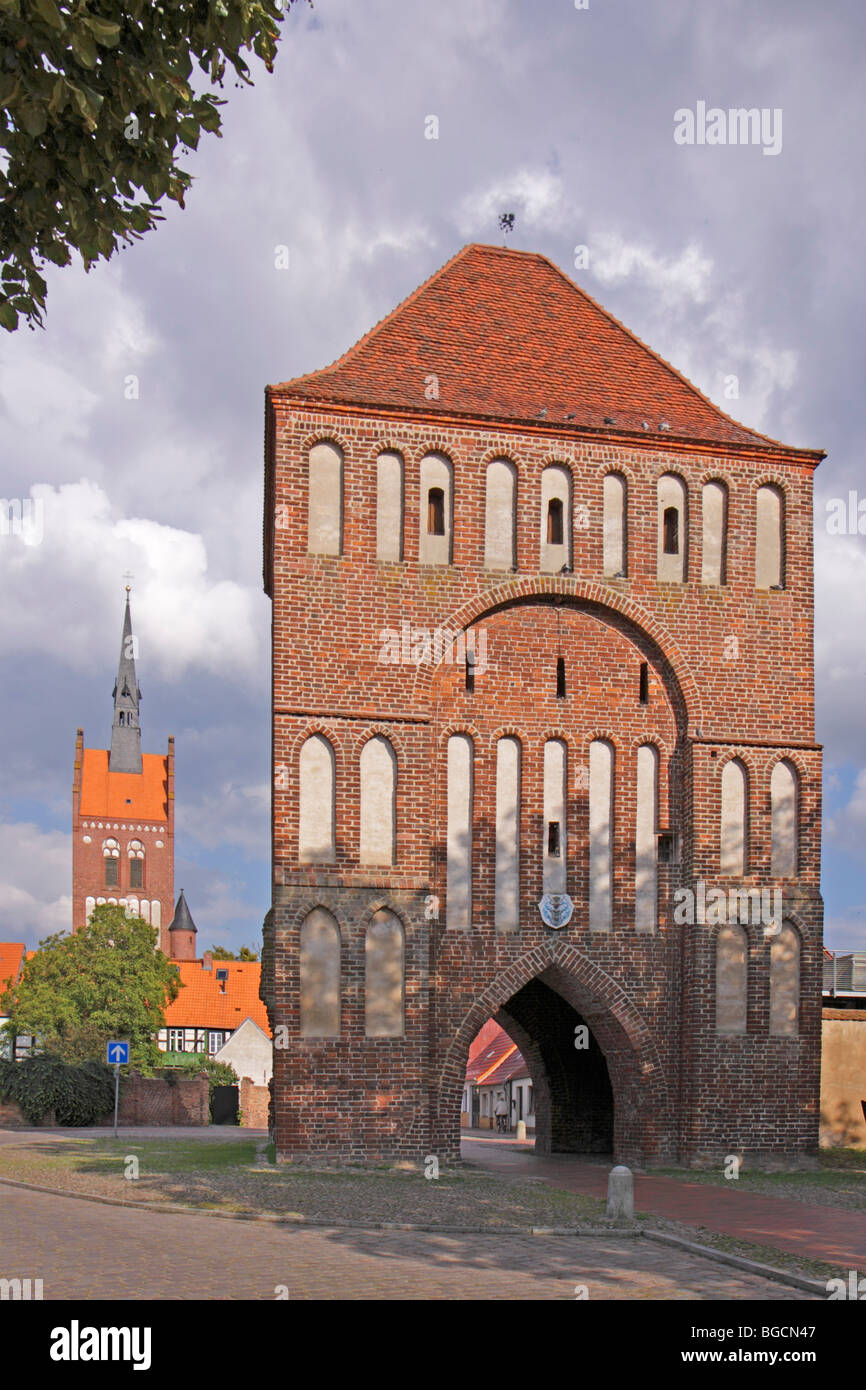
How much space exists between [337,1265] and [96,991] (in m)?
51.8

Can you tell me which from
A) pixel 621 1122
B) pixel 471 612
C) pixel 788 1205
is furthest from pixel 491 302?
pixel 788 1205

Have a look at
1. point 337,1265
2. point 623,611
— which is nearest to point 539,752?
point 623,611

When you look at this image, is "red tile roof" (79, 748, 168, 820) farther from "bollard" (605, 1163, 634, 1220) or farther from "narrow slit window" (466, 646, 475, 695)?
"bollard" (605, 1163, 634, 1220)

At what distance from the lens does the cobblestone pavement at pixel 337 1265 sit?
1035 centimetres

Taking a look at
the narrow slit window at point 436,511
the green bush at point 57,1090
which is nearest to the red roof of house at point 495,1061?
the green bush at point 57,1090

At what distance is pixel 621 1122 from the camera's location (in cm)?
2291

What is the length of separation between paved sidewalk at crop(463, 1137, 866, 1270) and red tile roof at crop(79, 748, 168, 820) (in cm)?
8400

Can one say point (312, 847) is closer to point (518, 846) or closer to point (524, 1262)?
point (518, 846)

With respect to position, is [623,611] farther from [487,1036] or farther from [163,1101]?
[487,1036]

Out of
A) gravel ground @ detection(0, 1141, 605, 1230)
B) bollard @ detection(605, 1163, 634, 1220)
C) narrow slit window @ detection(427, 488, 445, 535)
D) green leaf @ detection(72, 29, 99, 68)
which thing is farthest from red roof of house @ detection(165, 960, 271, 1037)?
green leaf @ detection(72, 29, 99, 68)

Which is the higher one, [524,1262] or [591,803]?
[591,803]

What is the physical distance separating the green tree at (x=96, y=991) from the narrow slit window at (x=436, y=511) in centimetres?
3995

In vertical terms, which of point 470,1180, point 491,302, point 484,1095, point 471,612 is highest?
point 491,302
